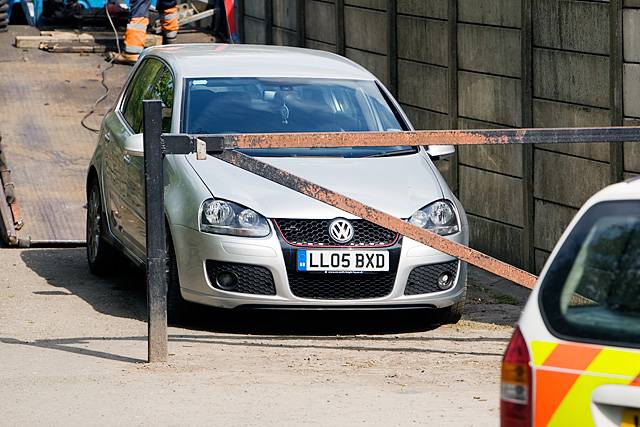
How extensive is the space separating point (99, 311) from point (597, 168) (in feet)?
10.9

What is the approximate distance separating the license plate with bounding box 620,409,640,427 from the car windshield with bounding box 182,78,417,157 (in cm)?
497

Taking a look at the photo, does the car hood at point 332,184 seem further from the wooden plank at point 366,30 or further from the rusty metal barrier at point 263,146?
the wooden plank at point 366,30

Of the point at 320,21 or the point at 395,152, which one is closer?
the point at 395,152

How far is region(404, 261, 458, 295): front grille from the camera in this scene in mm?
7992

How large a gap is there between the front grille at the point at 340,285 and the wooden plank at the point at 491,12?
3.07 metres

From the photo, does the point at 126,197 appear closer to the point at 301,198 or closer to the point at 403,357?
the point at 301,198

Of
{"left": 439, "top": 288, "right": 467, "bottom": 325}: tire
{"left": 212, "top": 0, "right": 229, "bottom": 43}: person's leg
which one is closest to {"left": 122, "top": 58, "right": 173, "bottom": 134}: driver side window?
{"left": 439, "top": 288, "right": 467, "bottom": 325}: tire

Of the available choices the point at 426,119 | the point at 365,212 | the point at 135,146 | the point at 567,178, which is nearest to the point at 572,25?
the point at 567,178

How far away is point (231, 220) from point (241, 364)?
0.95m

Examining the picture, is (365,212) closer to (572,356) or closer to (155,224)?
(155,224)

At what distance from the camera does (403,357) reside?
7.58 meters

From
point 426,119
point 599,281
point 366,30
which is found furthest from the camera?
point 366,30

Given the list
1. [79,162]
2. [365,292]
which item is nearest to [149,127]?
[365,292]

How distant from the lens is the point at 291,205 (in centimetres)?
790
